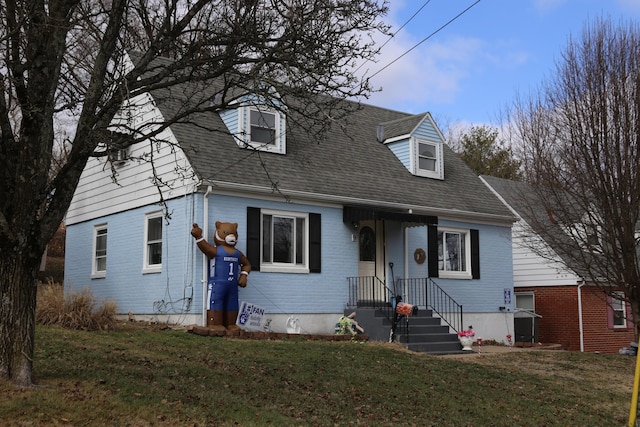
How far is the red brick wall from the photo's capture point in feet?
78.7

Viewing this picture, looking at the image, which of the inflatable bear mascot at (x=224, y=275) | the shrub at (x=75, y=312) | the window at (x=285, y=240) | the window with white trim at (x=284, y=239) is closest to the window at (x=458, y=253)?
the window at (x=285, y=240)

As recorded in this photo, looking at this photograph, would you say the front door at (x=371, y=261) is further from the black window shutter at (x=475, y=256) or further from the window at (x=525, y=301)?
A: the window at (x=525, y=301)

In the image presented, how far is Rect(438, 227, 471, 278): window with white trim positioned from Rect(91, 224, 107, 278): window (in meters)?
9.19

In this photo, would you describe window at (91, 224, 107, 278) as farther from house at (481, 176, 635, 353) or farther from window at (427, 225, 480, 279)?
house at (481, 176, 635, 353)

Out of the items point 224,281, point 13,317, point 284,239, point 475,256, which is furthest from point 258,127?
point 13,317

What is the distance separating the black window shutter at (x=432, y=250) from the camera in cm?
1903

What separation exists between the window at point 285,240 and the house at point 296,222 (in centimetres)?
3

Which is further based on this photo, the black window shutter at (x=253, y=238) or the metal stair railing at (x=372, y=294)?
the metal stair railing at (x=372, y=294)

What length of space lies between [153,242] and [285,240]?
316 centimetres

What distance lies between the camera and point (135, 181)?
17516mm

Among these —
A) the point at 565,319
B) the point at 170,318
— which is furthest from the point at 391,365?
the point at 565,319

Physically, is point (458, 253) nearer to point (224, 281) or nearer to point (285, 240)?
point (285, 240)

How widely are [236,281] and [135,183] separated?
4464 millimetres

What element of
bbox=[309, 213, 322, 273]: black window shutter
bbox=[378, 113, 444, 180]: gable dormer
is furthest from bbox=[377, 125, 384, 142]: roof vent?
bbox=[309, 213, 322, 273]: black window shutter
